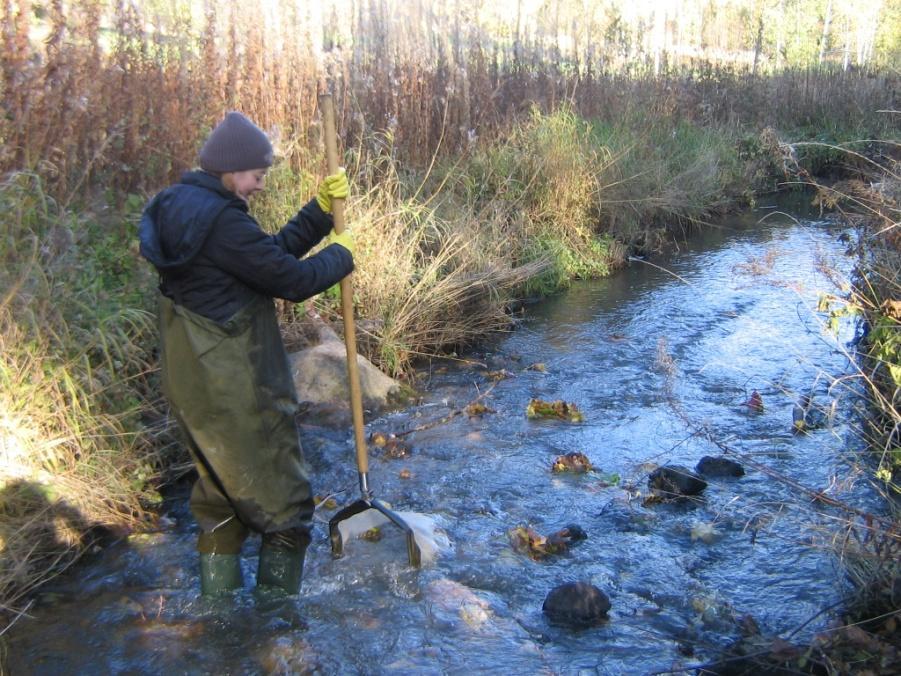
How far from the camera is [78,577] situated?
165 inches

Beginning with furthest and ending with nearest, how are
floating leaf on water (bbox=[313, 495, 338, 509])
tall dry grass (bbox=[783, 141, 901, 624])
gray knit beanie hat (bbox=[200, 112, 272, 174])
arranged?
floating leaf on water (bbox=[313, 495, 338, 509]), gray knit beanie hat (bbox=[200, 112, 272, 174]), tall dry grass (bbox=[783, 141, 901, 624])

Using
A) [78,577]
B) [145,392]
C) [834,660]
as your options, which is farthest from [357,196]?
[834,660]

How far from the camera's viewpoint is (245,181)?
138 inches

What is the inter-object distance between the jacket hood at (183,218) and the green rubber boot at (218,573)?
128 centimetres

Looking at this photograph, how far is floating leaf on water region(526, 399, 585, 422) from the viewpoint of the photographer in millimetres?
6113

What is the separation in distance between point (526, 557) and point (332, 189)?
1.95m

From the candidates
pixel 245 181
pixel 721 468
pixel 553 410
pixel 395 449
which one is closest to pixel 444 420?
pixel 395 449

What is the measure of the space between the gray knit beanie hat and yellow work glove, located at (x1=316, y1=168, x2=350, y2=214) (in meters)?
0.40

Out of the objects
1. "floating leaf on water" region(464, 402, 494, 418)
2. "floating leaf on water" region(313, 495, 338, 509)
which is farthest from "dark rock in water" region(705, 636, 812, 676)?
"floating leaf on water" region(464, 402, 494, 418)

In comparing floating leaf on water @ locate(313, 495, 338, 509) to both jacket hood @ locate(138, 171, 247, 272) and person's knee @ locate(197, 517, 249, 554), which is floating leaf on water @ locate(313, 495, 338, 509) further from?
jacket hood @ locate(138, 171, 247, 272)

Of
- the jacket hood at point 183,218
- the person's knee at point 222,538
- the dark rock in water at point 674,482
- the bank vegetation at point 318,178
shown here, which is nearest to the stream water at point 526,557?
the dark rock in water at point 674,482

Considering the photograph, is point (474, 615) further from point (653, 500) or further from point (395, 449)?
point (395, 449)

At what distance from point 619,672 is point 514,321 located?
16.6ft

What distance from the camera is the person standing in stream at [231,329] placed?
338 cm
